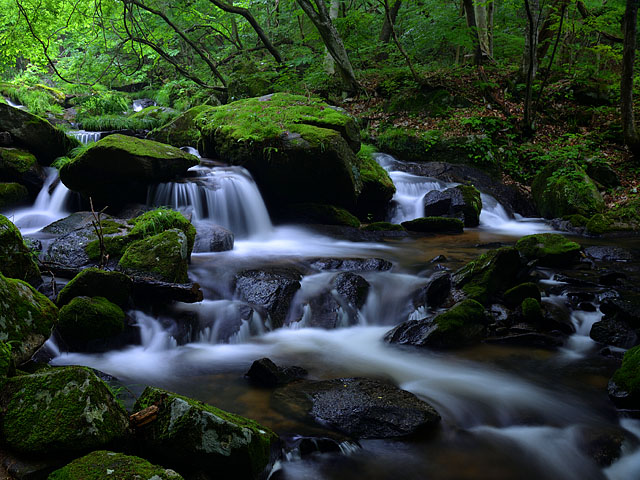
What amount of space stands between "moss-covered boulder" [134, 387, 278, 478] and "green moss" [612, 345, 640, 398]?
10.5 ft

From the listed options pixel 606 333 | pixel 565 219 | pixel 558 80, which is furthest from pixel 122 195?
pixel 558 80

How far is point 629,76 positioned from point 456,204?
4.88 metres

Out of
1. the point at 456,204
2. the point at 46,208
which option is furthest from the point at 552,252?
the point at 46,208

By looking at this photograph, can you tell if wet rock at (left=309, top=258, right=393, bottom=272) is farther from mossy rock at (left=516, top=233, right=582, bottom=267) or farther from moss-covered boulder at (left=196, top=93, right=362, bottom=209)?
moss-covered boulder at (left=196, top=93, right=362, bottom=209)

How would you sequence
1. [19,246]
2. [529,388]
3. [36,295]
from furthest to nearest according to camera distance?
[19,246] → [529,388] → [36,295]

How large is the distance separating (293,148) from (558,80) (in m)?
10.9

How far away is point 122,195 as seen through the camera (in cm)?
935

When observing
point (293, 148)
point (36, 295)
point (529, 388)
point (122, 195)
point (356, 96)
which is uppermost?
point (356, 96)

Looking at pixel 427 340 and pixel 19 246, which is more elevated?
pixel 19 246

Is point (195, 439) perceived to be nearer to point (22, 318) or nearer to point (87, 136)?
point (22, 318)

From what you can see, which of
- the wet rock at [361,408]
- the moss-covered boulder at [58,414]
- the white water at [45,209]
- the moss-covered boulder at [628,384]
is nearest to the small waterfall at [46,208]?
the white water at [45,209]

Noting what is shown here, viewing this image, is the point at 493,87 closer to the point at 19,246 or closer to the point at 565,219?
the point at 565,219

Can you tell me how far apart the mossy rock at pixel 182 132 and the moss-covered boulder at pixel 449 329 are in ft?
32.1

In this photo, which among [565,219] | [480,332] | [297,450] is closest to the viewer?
[297,450]
